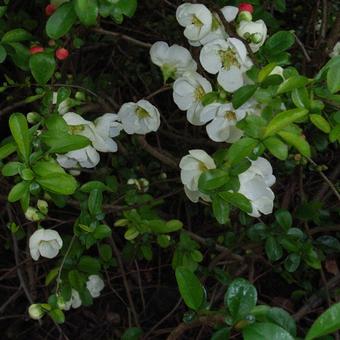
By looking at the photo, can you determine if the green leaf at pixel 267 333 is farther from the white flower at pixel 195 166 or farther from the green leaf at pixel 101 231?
the green leaf at pixel 101 231

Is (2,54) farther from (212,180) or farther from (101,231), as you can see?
(212,180)

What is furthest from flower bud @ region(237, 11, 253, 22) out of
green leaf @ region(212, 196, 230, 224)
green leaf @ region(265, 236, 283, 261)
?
green leaf @ region(265, 236, 283, 261)

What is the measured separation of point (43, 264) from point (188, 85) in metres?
1.06

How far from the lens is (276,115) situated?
3.30 ft

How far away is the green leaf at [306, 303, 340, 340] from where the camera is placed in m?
0.77

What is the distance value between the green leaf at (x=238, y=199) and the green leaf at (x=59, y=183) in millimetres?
261

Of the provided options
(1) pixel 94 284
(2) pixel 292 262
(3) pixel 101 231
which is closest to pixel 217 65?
(3) pixel 101 231

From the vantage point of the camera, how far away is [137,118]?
1348mm

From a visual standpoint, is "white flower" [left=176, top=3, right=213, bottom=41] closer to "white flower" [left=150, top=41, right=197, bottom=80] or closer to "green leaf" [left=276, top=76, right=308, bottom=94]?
"white flower" [left=150, top=41, right=197, bottom=80]

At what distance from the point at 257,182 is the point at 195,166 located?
119 millimetres

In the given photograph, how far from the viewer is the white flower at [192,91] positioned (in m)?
1.17

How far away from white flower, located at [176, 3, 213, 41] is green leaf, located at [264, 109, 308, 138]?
0.26 meters

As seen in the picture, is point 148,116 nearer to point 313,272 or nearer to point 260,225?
point 260,225

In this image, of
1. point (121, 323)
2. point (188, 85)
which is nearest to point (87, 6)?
point (188, 85)
